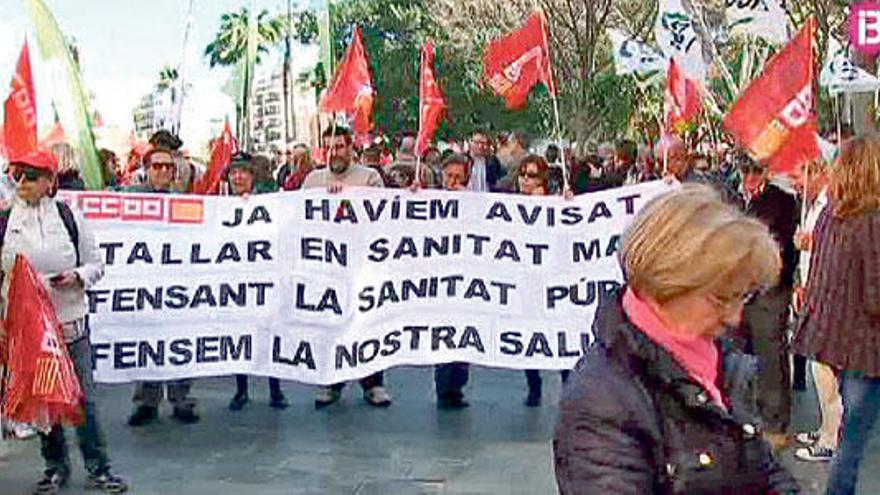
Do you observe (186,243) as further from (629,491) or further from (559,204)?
(629,491)

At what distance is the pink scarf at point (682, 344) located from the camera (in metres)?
2.54

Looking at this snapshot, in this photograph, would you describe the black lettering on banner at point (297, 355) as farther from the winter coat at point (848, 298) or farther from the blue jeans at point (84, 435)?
the winter coat at point (848, 298)

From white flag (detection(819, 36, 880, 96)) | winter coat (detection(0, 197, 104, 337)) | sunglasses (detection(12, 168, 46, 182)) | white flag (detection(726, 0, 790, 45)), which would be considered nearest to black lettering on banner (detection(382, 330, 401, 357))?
winter coat (detection(0, 197, 104, 337))

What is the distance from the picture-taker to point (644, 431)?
2.47m

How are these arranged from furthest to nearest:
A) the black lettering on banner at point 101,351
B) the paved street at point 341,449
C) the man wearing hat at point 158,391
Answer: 1. the man wearing hat at point 158,391
2. the black lettering on banner at point 101,351
3. the paved street at point 341,449

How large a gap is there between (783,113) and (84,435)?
445 centimetres

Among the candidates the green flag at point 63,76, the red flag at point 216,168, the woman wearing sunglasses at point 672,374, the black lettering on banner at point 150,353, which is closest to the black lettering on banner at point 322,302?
the black lettering on banner at point 150,353

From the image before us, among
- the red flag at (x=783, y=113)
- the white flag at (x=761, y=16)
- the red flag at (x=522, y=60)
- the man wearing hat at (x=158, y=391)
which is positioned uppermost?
the white flag at (x=761, y=16)

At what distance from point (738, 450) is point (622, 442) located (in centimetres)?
21

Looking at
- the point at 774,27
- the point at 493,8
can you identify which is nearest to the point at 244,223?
the point at 774,27

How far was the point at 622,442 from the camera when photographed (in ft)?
8.13

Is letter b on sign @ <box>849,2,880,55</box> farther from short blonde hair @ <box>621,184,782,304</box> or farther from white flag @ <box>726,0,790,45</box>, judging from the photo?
short blonde hair @ <box>621,184,782,304</box>

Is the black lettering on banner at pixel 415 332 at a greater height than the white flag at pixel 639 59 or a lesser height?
lesser

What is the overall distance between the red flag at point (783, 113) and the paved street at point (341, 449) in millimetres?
1818
